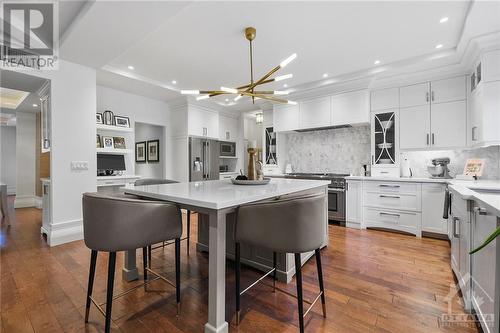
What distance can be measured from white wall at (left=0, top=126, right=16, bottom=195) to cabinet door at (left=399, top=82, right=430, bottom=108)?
36.9ft

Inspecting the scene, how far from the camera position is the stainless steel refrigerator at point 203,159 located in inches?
209

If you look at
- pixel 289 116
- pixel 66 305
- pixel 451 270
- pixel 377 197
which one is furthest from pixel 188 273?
pixel 289 116

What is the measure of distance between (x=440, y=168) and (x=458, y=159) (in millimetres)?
416

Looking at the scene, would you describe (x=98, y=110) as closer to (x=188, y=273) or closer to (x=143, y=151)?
(x=143, y=151)

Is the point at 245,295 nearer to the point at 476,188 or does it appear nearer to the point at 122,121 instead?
the point at 476,188

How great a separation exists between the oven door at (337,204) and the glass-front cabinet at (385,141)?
72 cm

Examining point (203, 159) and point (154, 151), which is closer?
point (203, 159)

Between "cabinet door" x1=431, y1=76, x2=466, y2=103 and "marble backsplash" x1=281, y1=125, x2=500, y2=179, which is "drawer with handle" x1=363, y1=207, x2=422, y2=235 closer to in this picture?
"marble backsplash" x1=281, y1=125, x2=500, y2=179

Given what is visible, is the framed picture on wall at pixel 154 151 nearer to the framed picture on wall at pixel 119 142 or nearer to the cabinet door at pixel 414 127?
the framed picture on wall at pixel 119 142

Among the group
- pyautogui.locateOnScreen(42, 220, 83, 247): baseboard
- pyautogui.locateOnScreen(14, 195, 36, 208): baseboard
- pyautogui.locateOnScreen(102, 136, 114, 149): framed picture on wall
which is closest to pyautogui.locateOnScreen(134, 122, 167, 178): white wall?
pyautogui.locateOnScreen(102, 136, 114, 149): framed picture on wall

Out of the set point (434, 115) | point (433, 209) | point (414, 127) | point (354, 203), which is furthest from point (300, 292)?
point (434, 115)

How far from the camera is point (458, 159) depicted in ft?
12.0

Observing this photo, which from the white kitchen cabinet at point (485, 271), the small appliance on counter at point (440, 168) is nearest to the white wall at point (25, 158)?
the white kitchen cabinet at point (485, 271)

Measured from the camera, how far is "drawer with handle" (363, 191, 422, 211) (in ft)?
11.6
